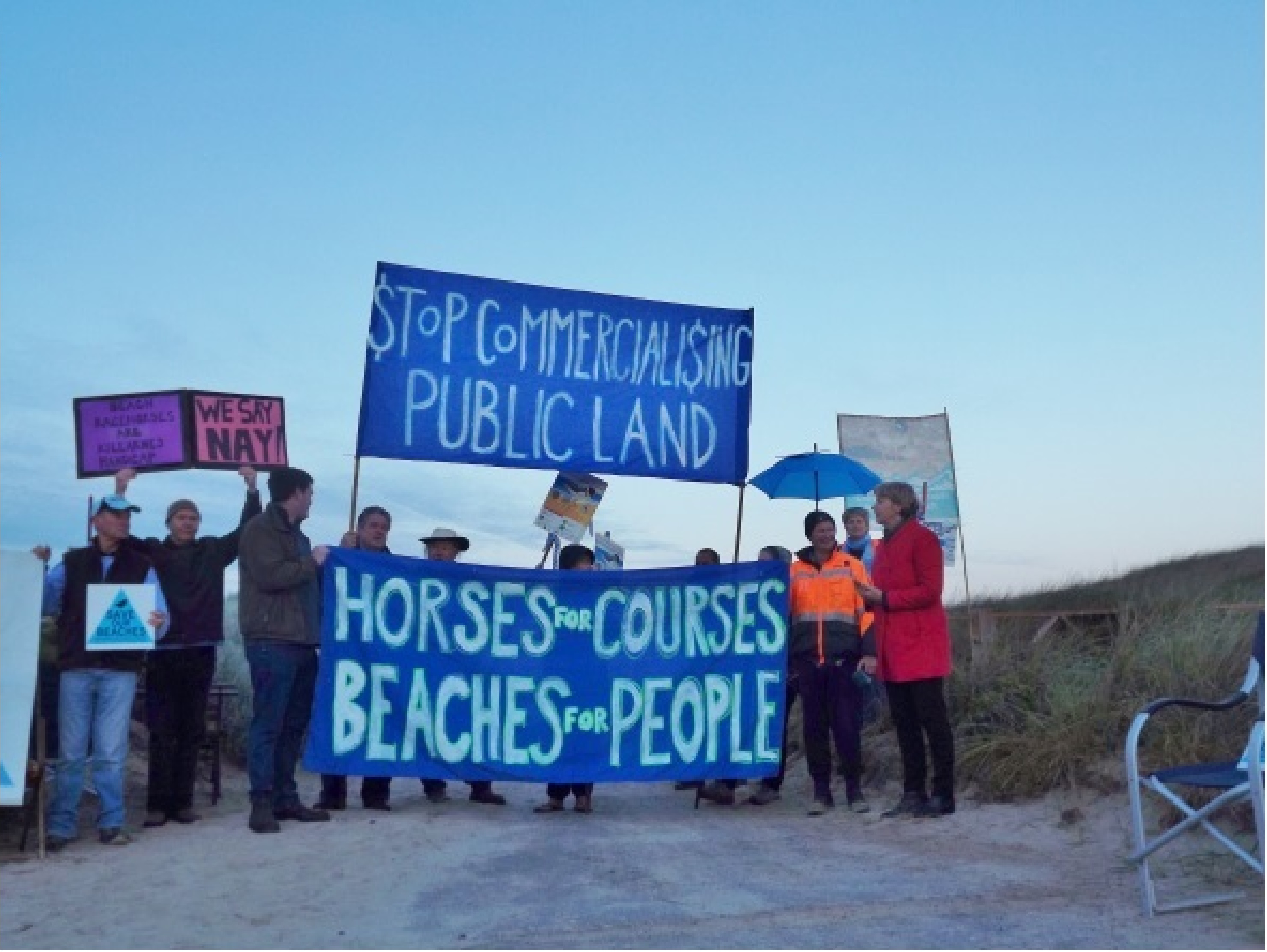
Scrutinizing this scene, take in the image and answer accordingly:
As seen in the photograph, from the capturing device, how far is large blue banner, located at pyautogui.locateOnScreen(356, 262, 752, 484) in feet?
29.4

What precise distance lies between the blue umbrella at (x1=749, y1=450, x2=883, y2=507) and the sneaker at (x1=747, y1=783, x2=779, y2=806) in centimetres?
287

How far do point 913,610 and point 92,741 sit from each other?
173 inches

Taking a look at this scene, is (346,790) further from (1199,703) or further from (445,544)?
(1199,703)

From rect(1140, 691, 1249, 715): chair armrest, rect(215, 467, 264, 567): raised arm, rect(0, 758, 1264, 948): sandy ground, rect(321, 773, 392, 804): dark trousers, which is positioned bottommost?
rect(0, 758, 1264, 948): sandy ground

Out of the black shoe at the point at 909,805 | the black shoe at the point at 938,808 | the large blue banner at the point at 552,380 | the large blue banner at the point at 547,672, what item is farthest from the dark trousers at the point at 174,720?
the black shoe at the point at 938,808

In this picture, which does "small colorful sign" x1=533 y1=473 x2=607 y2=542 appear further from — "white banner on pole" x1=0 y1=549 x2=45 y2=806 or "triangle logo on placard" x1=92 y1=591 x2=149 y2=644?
"white banner on pole" x1=0 y1=549 x2=45 y2=806

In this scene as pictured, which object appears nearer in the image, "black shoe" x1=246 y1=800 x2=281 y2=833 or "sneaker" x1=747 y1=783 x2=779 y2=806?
"black shoe" x1=246 y1=800 x2=281 y2=833

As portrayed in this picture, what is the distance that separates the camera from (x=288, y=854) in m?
6.90

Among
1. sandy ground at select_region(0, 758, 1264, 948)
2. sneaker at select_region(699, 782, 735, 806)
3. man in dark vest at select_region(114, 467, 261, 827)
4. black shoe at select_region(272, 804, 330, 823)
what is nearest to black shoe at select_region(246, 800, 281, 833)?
sandy ground at select_region(0, 758, 1264, 948)

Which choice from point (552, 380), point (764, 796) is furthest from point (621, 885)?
point (552, 380)

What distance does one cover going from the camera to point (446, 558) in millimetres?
9227

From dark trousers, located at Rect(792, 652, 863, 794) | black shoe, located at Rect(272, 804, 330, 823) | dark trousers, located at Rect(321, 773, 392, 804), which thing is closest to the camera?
black shoe, located at Rect(272, 804, 330, 823)

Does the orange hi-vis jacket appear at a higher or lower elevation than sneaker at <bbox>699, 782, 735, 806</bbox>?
higher

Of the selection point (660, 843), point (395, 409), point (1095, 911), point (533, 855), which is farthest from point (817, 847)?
point (395, 409)
